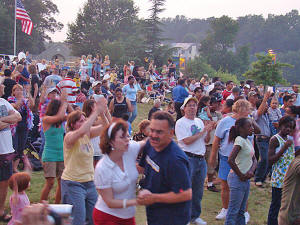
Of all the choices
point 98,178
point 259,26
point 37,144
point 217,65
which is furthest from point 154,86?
point 259,26

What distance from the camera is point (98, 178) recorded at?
332 cm

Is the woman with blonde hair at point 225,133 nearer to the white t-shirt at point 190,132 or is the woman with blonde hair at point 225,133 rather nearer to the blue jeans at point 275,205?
the white t-shirt at point 190,132

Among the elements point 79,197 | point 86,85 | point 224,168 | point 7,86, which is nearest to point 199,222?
point 224,168

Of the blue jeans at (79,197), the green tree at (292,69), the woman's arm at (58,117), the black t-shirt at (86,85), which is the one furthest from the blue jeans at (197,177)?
the green tree at (292,69)

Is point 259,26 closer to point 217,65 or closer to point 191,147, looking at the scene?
point 217,65

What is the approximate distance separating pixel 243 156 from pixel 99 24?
192 ft

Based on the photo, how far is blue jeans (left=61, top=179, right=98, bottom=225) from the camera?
436 centimetres

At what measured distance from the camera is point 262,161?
8133 mm

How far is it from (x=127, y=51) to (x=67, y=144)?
3553 centimetres

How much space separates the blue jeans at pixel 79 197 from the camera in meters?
4.36

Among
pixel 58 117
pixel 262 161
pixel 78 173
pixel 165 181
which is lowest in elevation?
pixel 262 161

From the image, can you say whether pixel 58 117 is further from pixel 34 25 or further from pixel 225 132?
pixel 34 25

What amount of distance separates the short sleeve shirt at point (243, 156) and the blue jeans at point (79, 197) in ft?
6.54

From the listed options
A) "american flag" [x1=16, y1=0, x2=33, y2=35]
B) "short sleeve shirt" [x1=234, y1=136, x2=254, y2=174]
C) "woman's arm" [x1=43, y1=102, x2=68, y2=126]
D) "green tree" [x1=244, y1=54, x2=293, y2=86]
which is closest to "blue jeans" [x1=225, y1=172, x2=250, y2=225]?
"short sleeve shirt" [x1=234, y1=136, x2=254, y2=174]
